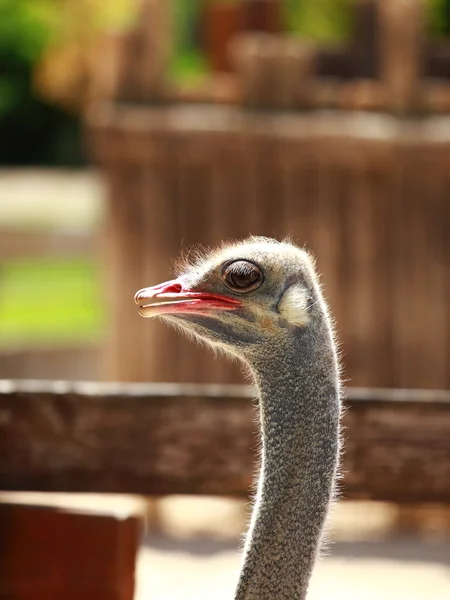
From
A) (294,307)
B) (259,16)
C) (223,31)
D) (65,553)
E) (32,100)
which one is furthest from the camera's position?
(32,100)

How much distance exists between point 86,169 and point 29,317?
5989mm

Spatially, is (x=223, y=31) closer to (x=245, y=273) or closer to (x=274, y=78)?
(x=274, y=78)

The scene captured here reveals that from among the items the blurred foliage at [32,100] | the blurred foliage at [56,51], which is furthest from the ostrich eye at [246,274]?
the blurred foliage at [32,100]

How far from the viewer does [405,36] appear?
20.2ft

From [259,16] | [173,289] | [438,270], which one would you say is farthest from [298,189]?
[173,289]

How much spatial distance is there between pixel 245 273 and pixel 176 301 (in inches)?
4.2

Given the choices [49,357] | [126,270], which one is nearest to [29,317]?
[49,357]

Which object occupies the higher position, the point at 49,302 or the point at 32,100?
the point at 32,100

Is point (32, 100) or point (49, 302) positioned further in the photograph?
point (32, 100)

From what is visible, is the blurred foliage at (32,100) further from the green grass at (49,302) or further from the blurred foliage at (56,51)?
the green grass at (49,302)

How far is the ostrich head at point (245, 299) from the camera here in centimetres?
201

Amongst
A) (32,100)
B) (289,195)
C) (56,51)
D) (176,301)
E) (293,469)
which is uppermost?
(32,100)

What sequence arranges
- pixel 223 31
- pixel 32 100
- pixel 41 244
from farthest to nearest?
pixel 32 100, pixel 41 244, pixel 223 31

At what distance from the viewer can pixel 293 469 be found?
78.9 inches
